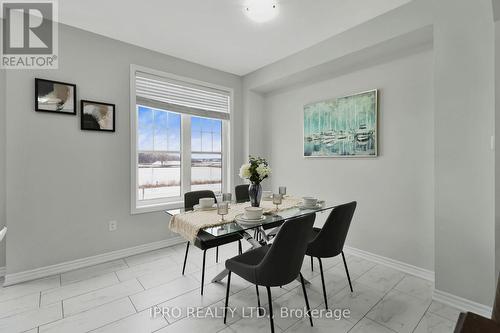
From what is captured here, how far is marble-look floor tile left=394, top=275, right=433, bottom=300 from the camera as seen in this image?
212cm

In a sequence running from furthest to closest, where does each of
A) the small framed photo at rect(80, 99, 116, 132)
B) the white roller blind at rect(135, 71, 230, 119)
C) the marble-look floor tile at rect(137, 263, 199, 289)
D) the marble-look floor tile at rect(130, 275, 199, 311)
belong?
1. the white roller blind at rect(135, 71, 230, 119)
2. the small framed photo at rect(80, 99, 116, 132)
3. the marble-look floor tile at rect(137, 263, 199, 289)
4. the marble-look floor tile at rect(130, 275, 199, 311)

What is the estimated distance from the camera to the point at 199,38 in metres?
2.84

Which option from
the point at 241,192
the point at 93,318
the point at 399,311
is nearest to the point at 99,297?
the point at 93,318

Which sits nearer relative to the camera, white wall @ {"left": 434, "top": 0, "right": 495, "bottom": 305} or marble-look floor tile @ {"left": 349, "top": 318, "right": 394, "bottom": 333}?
marble-look floor tile @ {"left": 349, "top": 318, "right": 394, "bottom": 333}

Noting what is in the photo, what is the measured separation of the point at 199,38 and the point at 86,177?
206 cm

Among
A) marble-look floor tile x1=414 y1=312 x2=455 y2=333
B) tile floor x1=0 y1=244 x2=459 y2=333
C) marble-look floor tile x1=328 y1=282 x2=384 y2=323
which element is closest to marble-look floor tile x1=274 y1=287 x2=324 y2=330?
tile floor x1=0 y1=244 x2=459 y2=333

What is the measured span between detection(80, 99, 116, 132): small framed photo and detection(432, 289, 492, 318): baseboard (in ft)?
12.1

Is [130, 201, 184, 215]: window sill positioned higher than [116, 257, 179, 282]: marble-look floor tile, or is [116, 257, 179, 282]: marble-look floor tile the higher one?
[130, 201, 184, 215]: window sill

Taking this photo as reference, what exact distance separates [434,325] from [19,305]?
10.7 ft

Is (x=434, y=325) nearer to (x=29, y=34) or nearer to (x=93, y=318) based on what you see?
(x=93, y=318)

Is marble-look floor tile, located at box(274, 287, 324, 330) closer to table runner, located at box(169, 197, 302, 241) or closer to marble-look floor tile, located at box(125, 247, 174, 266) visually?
table runner, located at box(169, 197, 302, 241)

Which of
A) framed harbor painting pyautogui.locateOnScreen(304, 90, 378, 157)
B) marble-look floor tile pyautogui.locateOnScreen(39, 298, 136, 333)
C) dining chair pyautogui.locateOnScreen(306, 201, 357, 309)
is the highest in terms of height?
framed harbor painting pyautogui.locateOnScreen(304, 90, 378, 157)

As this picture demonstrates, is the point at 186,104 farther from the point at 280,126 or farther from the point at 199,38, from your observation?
the point at 280,126

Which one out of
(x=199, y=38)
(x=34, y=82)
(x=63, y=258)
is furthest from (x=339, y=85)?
(x=63, y=258)
